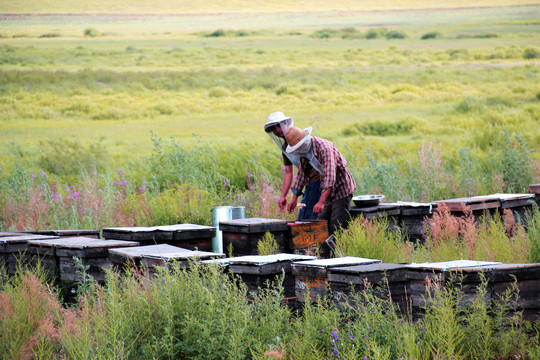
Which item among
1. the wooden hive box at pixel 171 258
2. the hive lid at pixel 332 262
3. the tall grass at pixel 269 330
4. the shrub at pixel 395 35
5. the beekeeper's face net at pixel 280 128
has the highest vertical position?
the shrub at pixel 395 35

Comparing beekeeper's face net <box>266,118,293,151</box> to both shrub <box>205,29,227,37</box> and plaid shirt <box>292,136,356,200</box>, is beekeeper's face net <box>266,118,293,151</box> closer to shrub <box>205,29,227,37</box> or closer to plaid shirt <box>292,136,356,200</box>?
plaid shirt <box>292,136,356,200</box>

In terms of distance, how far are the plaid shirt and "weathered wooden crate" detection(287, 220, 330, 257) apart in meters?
0.55

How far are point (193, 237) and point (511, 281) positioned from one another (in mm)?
3285

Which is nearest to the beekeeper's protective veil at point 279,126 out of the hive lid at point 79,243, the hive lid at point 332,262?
the hive lid at point 79,243

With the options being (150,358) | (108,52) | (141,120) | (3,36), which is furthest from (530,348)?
(108,52)

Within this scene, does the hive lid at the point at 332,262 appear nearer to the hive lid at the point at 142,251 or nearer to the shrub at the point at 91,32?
the hive lid at the point at 142,251

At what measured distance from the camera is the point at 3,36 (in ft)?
104

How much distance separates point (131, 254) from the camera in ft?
17.8

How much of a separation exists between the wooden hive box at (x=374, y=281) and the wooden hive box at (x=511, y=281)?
444 millimetres

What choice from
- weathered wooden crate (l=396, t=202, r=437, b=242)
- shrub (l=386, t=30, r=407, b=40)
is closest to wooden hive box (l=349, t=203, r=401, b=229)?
weathered wooden crate (l=396, t=202, r=437, b=242)

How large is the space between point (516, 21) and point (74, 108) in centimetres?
2772

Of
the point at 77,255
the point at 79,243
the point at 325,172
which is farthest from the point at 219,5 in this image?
the point at 77,255

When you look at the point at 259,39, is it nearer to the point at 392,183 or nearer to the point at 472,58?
the point at 472,58

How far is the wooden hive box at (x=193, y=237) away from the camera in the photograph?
6534 mm
